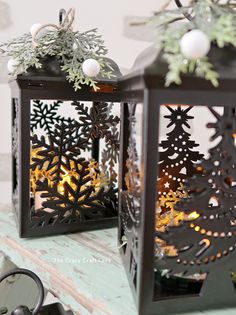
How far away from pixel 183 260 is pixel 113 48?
1.06 m

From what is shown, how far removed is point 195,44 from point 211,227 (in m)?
0.25

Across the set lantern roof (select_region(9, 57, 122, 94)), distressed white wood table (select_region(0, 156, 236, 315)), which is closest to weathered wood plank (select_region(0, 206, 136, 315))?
distressed white wood table (select_region(0, 156, 236, 315))

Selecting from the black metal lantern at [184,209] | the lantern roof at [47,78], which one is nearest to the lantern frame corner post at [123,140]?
the black metal lantern at [184,209]

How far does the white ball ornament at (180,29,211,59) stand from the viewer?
1.43 ft

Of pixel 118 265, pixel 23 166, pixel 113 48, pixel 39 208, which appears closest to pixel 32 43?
pixel 23 166

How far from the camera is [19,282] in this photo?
92cm

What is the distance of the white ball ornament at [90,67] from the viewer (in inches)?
27.8

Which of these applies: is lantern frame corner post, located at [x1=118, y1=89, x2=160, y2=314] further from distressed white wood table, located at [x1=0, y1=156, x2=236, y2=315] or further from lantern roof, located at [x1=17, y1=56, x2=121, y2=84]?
lantern roof, located at [x1=17, y1=56, x2=121, y2=84]

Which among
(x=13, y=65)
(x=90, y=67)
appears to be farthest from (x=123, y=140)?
(x=13, y=65)

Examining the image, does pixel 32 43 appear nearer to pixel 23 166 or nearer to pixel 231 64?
pixel 23 166

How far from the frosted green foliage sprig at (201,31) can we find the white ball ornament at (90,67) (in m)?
0.22

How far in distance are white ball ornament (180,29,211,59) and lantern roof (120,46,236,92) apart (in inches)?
1.5

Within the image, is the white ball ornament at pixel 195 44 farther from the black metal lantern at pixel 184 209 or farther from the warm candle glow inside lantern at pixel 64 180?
the warm candle glow inside lantern at pixel 64 180

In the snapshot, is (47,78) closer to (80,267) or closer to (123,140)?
(123,140)
